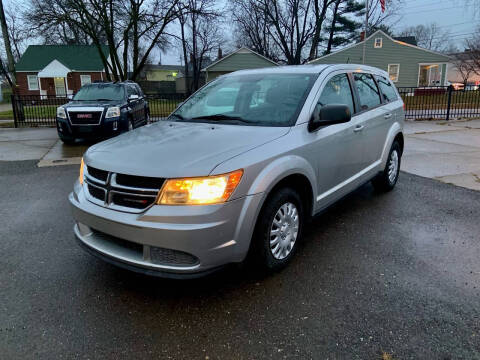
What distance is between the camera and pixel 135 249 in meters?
2.79

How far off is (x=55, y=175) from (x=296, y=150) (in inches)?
216

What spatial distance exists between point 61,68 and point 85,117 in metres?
31.9

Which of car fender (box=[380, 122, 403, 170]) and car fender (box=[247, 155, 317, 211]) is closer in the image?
car fender (box=[247, 155, 317, 211])

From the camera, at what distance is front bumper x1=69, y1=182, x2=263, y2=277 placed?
2545mm

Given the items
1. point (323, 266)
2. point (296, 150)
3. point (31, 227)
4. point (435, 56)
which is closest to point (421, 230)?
point (323, 266)

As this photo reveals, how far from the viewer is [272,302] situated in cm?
290

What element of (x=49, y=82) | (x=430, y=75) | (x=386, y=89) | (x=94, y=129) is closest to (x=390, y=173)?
(x=386, y=89)

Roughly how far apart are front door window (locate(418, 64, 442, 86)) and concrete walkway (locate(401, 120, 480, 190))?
2361cm

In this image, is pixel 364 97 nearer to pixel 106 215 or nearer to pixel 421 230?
pixel 421 230

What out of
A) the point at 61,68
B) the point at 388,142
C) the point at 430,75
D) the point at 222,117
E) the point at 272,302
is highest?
the point at 61,68

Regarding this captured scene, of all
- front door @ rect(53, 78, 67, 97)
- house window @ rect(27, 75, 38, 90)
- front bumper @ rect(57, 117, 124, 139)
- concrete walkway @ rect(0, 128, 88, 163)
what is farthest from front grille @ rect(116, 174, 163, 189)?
house window @ rect(27, 75, 38, 90)

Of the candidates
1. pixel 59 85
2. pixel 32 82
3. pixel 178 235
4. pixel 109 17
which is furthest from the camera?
pixel 32 82

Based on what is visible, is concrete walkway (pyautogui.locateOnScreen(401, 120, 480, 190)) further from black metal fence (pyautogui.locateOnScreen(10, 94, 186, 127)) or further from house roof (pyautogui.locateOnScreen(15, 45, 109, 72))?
house roof (pyautogui.locateOnScreen(15, 45, 109, 72))

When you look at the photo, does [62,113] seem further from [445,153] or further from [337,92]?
[445,153]
